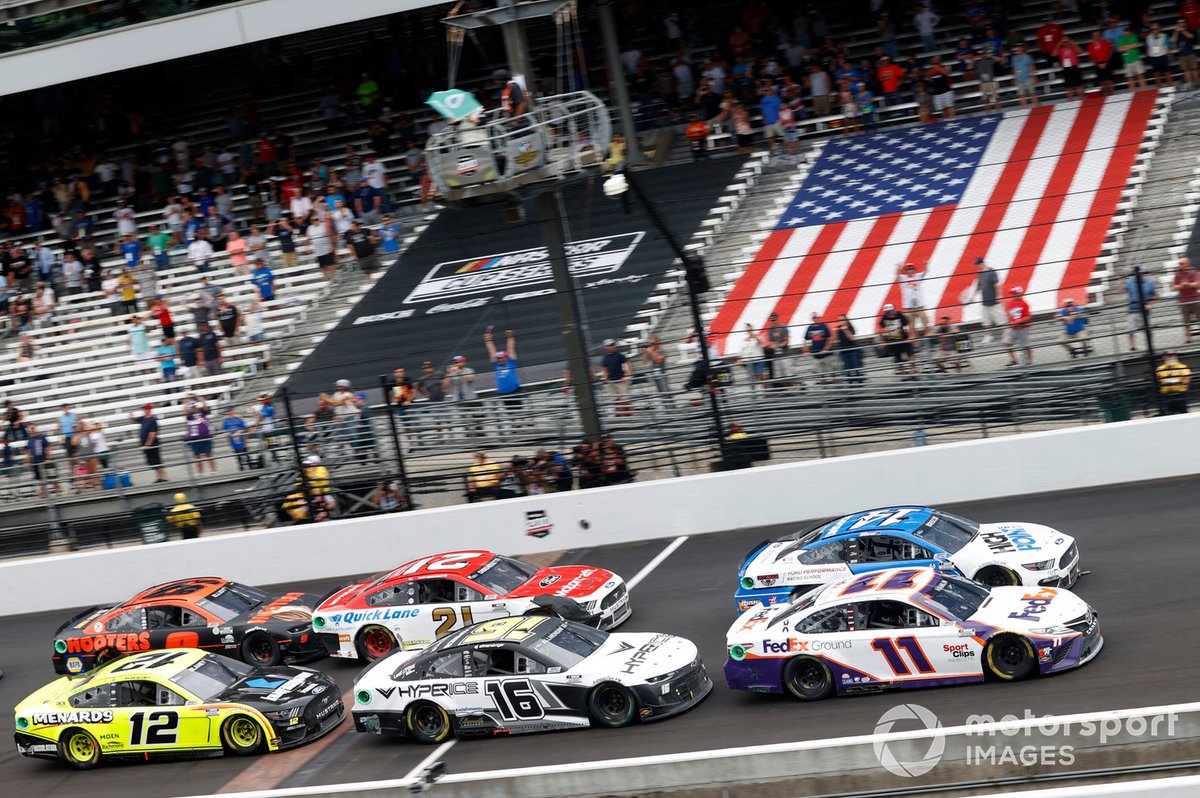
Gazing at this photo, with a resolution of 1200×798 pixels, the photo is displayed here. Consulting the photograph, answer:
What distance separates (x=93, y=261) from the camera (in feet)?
107

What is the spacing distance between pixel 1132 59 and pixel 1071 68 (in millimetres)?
1125

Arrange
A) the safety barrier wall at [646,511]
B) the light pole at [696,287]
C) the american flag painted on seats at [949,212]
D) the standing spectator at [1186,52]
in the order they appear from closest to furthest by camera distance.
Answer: the safety barrier wall at [646,511] < the light pole at [696,287] < the american flag painted on seats at [949,212] < the standing spectator at [1186,52]

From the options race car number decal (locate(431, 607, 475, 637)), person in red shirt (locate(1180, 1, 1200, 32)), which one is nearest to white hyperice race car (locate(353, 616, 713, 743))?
race car number decal (locate(431, 607, 475, 637))

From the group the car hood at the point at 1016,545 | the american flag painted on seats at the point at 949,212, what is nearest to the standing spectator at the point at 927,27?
the american flag painted on seats at the point at 949,212

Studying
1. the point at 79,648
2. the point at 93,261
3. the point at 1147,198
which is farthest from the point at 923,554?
the point at 93,261

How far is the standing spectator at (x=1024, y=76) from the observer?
28.5 meters

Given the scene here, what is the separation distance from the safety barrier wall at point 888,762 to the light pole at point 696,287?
9.19 metres

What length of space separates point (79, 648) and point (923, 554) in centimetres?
1005

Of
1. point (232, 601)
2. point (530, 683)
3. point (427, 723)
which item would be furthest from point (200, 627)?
point (530, 683)

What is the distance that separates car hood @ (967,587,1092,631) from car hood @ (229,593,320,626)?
8.04 meters

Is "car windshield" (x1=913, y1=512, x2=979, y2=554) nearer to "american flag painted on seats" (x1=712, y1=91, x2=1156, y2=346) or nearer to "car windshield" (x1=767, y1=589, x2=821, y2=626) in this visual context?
"car windshield" (x1=767, y1=589, x2=821, y2=626)

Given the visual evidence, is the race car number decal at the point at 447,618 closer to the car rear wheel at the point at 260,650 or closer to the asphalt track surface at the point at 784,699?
the asphalt track surface at the point at 784,699

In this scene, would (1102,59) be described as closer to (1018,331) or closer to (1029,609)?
(1018,331)

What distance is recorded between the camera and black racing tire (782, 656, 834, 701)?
1273 centimetres
